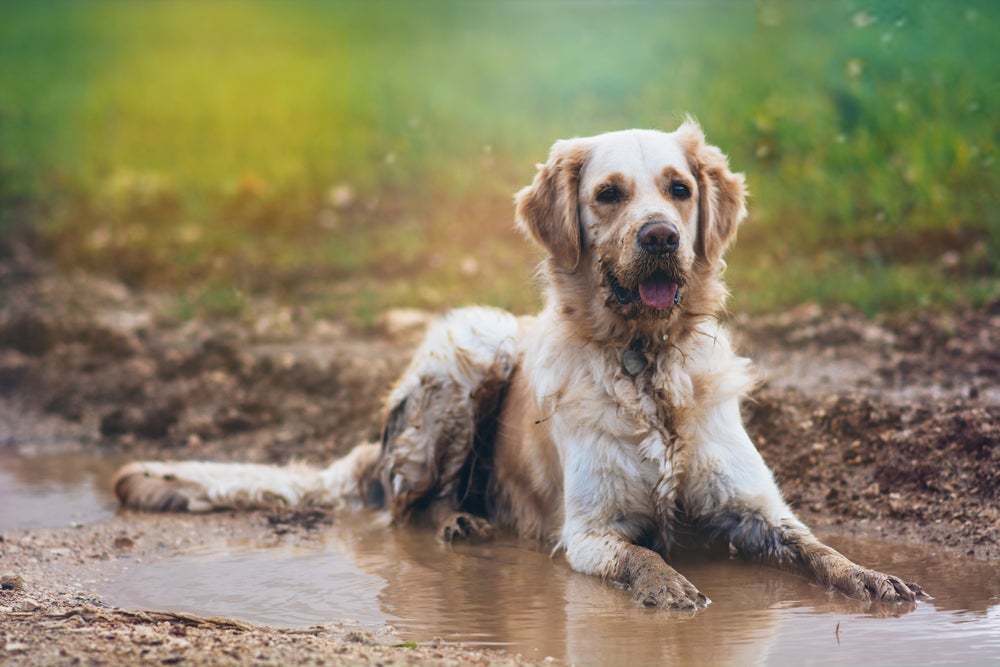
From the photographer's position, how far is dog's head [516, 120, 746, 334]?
4547 mm

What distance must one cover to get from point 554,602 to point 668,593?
434 mm

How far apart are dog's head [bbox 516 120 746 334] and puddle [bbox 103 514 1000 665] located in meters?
1.13

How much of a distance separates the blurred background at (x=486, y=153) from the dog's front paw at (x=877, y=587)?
12.6 ft

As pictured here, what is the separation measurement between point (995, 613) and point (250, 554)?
3.01 meters

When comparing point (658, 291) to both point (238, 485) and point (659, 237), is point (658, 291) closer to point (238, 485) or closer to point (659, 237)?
point (659, 237)

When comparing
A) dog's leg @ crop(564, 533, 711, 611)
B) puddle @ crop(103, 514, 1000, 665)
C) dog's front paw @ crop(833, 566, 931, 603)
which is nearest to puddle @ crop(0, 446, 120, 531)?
puddle @ crop(103, 514, 1000, 665)

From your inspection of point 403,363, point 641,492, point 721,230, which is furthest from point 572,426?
point 403,363

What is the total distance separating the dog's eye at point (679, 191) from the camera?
4785mm

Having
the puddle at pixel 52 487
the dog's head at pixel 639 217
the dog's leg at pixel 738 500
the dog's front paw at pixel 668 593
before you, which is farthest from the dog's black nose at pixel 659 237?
the puddle at pixel 52 487

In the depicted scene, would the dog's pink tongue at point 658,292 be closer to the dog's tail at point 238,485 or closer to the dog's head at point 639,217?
the dog's head at point 639,217

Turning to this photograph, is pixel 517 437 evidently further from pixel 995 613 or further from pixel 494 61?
pixel 494 61

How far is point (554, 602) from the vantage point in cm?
426

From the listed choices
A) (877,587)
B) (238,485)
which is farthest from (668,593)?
(238,485)

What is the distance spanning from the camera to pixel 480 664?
3445 millimetres
